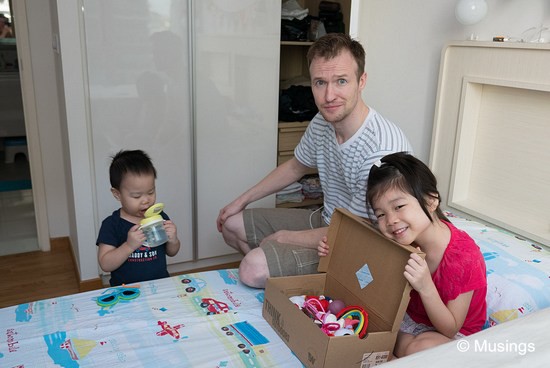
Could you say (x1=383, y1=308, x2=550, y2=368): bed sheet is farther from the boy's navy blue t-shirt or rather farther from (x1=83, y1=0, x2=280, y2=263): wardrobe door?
(x1=83, y1=0, x2=280, y2=263): wardrobe door

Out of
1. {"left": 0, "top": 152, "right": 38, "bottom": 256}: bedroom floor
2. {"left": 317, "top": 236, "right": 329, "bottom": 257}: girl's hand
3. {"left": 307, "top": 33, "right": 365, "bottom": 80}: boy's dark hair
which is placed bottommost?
{"left": 0, "top": 152, "right": 38, "bottom": 256}: bedroom floor

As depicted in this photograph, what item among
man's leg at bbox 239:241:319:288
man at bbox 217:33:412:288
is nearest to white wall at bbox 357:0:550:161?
man at bbox 217:33:412:288

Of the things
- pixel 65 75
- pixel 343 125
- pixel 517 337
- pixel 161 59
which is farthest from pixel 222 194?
pixel 517 337

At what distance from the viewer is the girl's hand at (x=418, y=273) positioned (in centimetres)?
118

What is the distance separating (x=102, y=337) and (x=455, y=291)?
96cm

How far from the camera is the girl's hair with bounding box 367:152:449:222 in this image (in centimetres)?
127

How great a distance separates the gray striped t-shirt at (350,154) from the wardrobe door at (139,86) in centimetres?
85

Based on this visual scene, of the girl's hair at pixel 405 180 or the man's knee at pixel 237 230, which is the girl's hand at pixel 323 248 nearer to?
the girl's hair at pixel 405 180

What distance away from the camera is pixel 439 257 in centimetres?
134

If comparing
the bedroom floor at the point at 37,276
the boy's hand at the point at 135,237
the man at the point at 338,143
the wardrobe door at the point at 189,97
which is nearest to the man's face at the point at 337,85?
the man at the point at 338,143

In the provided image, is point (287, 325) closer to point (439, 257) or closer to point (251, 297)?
point (251, 297)

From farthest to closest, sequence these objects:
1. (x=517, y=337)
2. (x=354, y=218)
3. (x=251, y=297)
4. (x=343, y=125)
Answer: (x=343, y=125) → (x=251, y=297) → (x=354, y=218) → (x=517, y=337)

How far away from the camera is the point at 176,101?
8.24ft

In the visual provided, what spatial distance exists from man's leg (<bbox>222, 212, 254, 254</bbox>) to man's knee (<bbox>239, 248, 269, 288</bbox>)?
0.38 meters
